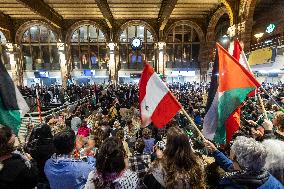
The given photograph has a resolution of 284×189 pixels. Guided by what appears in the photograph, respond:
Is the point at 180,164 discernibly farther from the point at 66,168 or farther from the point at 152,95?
the point at 152,95

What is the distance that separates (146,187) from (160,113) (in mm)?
1230

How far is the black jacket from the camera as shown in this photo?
2.63 m

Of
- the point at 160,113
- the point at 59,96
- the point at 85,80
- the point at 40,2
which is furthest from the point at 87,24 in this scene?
the point at 160,113

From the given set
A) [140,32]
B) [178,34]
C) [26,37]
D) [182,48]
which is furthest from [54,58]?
[182,48]

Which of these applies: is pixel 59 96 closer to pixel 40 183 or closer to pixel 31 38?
pixel 31 38

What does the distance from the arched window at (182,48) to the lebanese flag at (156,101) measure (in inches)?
1036

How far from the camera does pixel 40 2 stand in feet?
66.6

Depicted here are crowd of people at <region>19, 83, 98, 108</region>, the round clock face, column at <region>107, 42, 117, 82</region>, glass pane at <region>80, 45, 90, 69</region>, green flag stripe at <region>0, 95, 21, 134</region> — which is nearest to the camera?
green flag stripe at <region>0, 95, 21, 134</region>

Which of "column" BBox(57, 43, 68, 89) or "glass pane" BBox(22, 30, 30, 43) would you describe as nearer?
"column" BBox(57, 43, 68, 89)

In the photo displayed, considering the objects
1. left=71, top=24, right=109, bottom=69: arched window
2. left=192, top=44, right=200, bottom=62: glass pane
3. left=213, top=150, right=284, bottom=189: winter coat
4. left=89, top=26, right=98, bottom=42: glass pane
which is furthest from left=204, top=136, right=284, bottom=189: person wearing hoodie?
left=192, top=44, right=200, bottom=62: glass pane

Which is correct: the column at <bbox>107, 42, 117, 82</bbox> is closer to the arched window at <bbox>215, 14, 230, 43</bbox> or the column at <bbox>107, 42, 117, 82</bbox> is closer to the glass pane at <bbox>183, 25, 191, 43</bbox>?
the glass pane at <bbox>183, 25, 191, 43</bbox>

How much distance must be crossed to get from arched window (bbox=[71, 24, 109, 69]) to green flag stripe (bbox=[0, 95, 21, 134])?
2605 cm

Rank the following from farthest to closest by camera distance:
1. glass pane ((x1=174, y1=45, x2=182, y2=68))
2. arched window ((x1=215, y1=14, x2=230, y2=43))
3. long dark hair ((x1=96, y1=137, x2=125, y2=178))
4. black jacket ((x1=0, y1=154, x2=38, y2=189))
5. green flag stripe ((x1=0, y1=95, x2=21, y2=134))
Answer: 1. glass pane ((x1=174, y1=45, x2=182, y2=68))
2. arched window ((x1=215, y1=14, x2=230, y2=43))
3. green flag stripe ((x1=0, y1=95, x2=21, y2=134))
4. black jacket ((x1=0, y1=154, x2=38, y2=189))
5. long dark hair ((x1=96, y1=137, x2=125, y2=178))

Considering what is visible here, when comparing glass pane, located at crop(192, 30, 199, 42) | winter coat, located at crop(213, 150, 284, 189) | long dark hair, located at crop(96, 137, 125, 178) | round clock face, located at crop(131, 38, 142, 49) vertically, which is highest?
glass pane, located at crop(192, 30, 199, 42)
